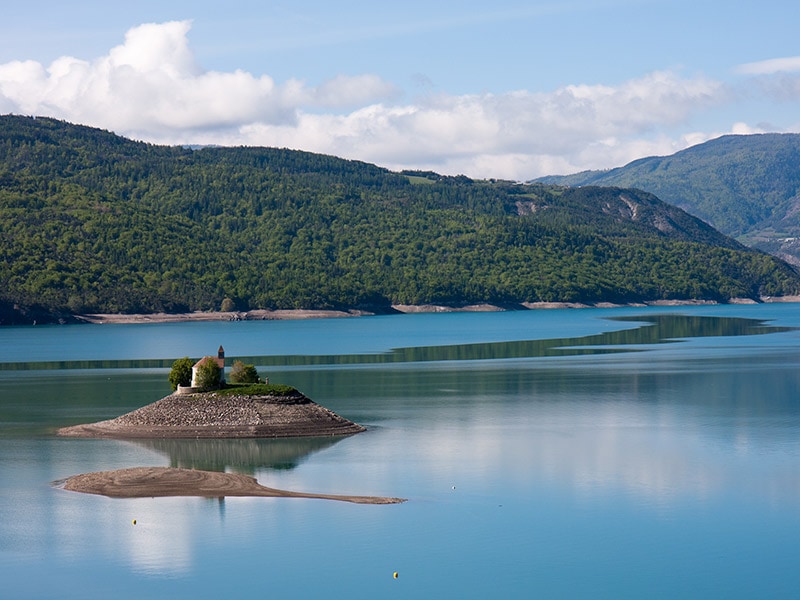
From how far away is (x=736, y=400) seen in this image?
98.2 metres

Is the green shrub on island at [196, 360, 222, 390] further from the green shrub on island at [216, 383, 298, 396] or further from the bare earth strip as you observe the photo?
the bare earth strip

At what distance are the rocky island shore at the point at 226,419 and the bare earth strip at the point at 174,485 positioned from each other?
11.0m

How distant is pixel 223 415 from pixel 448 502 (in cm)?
2219

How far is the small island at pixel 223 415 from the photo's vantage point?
73125 millimetres

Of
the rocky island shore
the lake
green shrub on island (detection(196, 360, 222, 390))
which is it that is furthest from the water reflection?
green shrub on island (detection(196, 360, 222, 390))

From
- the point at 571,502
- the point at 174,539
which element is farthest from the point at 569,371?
the point at 174,539

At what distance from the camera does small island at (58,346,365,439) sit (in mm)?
73125

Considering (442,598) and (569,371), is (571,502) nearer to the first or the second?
(442,598)

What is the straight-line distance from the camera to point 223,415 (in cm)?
7350

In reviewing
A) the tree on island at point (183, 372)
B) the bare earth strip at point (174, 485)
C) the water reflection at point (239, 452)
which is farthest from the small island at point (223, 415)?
the bare earth strip at point (174, 485)

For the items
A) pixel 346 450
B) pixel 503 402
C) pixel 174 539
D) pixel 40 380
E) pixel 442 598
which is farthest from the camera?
pixel 40 380

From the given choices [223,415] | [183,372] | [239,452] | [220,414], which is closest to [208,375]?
[220,414]

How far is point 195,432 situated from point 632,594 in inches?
1482

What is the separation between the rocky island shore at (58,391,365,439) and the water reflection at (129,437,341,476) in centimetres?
74
